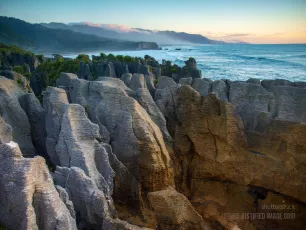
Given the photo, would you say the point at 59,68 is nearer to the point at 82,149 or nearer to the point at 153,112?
the point at 153,112

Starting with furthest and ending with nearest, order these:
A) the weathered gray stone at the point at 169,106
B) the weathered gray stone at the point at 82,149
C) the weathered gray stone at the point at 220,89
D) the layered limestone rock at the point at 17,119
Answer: the weathered gray stone at the point at 220,89 → the weathered gray stone at the point at 169,106 → the layered limestone rock at the point at 17,119 → the weathered gray stone at the point at 82,149

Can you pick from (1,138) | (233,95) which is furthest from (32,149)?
(233,95)

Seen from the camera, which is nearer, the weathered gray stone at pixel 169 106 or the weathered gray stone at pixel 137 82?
the weathered gray stone at pixel 169 106

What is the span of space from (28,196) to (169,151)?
236 inches

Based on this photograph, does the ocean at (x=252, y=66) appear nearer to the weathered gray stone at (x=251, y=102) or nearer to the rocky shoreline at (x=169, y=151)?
the weathered gray stone at (x=251, y=102)

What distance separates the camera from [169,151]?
1136cm

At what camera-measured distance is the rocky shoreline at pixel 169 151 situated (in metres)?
8.45

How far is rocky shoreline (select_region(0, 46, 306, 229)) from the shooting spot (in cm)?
845

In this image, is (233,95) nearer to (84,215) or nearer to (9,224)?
(84,215)

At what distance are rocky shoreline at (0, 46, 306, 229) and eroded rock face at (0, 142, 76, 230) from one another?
1200mm

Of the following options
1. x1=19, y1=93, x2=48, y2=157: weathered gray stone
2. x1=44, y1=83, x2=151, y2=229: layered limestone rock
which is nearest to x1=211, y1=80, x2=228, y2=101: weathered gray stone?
x1=44, y1=83, x2=151, y2=229: layered limestone rock

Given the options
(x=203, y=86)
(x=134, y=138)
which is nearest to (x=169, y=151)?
(x=134, y=138)

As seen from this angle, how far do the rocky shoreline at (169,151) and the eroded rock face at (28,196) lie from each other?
47.2 inches

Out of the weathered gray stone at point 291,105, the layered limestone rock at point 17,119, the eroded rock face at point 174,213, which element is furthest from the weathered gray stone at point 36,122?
the weathered gray stone at point 291,105
